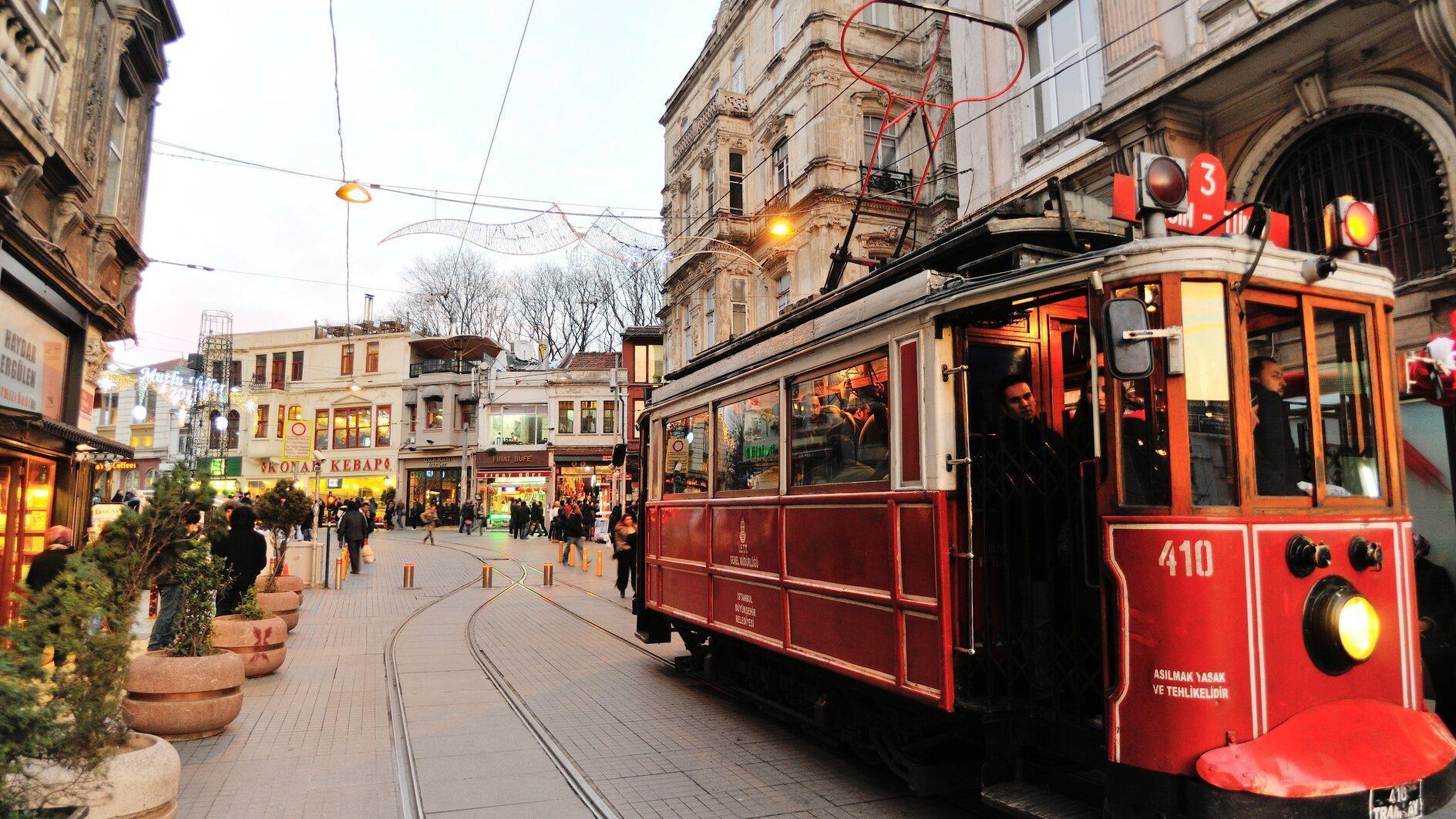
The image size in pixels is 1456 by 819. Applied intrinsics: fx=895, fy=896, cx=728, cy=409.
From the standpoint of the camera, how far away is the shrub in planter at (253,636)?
905 cm

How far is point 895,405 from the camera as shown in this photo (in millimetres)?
5293

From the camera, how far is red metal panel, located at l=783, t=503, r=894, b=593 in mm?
5402

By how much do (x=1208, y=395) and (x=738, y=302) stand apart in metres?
24.2

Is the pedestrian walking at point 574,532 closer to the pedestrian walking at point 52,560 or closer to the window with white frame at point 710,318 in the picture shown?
the window with white frame at point 710,318

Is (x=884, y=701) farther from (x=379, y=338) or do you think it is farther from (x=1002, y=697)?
(x=379, y=338)

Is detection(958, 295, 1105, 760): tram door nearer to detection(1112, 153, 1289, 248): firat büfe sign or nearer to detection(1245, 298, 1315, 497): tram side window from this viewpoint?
detection(1112, 153, 1289, 248): firat büfe sign

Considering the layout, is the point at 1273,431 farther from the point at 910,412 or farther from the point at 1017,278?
the point at 910,412

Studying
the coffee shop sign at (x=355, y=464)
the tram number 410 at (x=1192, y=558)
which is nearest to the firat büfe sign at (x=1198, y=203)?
the tram number 410 at (x=1192, y=558)

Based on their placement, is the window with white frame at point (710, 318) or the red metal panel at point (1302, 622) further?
the window with white frame at point (710, 318)

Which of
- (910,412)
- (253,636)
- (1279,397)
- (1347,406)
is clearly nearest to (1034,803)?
(910,412)

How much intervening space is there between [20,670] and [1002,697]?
4.45 metres

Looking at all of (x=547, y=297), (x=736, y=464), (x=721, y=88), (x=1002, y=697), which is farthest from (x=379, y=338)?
(x=1002, y=697)

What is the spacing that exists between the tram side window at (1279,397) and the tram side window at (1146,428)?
46 cm

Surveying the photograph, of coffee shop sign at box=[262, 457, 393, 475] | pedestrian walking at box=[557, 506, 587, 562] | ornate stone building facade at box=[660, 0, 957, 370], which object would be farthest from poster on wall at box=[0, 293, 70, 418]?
coffee shop sign at box=[262, 457, 393, 475]
